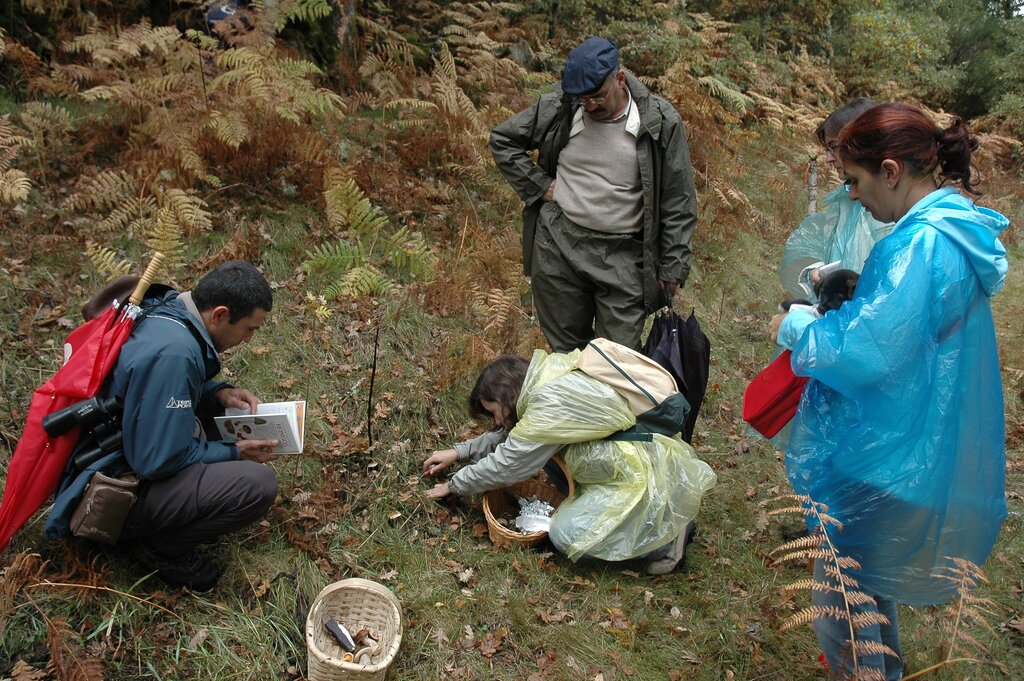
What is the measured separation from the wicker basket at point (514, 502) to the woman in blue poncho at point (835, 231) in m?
1.71

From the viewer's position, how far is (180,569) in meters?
3.56

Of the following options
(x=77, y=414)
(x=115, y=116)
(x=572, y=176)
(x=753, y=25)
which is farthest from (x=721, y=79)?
(x=77, y=414)

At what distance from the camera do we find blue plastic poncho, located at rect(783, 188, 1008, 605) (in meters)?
2.40

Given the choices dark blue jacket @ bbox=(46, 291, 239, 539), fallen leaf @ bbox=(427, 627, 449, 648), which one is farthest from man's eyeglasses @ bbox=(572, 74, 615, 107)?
fallen leaf @ bbox=(427, 627, 449, 648)

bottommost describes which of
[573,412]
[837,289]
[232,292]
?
[573,412]

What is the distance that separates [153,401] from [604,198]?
2.67 meters

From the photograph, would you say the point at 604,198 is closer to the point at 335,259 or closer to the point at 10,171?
the point at 335,259

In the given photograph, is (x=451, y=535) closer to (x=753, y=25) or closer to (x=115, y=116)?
(x=115, y=116)

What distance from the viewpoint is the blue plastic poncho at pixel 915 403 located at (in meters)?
2.40

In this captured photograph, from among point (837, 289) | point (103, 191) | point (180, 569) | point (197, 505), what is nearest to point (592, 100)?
point (837, 289)

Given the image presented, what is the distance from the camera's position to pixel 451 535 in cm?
434

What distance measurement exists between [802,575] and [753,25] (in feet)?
30.9

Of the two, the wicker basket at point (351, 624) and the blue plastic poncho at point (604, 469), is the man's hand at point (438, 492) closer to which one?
→ the blue plastic poncho at point (604, 469)

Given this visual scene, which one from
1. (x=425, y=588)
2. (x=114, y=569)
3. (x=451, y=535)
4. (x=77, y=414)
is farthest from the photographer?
(x=451, y=535)
